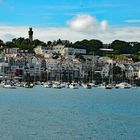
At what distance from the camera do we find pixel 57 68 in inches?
6038

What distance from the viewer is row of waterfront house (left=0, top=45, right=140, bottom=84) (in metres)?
149

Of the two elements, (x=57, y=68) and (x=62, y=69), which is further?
(x=62, y=69)

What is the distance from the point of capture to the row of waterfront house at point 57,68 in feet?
488

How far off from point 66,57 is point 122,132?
506 feet

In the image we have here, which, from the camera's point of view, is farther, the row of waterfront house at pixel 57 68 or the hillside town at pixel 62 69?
the row of waterfront house at pixel 57 68

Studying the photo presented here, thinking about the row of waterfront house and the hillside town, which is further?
the row of waterfront house

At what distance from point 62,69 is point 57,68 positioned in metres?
1.43

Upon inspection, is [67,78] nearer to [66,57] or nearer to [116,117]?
[66,57]

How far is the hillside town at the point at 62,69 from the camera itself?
486ft

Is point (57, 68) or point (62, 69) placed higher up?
point (57, 68)

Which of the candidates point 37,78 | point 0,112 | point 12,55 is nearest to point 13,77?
point 37,78

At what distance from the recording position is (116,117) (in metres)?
44.7

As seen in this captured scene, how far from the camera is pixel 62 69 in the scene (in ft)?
505

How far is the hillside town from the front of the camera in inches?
5827
